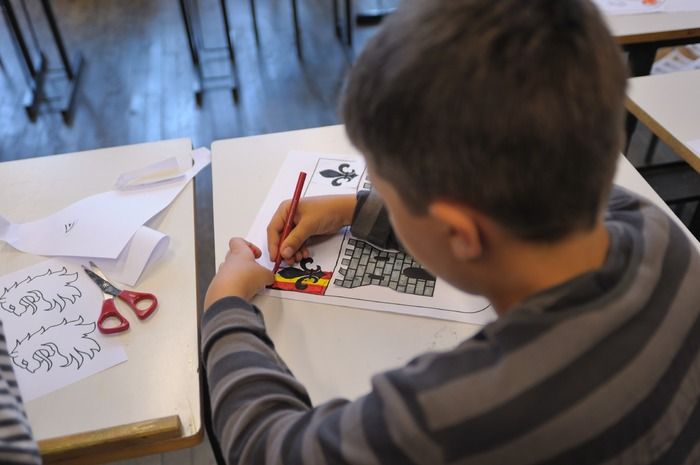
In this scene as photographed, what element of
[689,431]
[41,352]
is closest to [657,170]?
[689,431]

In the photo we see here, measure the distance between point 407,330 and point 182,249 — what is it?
0.39 m

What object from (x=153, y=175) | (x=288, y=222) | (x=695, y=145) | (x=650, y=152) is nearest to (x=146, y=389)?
(x=288, y=222)

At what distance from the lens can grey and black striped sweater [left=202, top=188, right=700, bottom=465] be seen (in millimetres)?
457

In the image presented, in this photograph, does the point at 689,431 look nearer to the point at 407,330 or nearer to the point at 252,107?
the point at 407,330

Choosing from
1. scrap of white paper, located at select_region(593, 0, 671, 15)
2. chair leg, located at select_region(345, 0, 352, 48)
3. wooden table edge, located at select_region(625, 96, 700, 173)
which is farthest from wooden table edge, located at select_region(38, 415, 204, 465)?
chair leg, located at select_region(345, 0, 352, 48)

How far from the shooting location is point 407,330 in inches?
31.2

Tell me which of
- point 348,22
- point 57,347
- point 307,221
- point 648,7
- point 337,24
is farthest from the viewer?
point 337,24

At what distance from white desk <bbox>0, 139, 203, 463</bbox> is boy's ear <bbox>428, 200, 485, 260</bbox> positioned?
1.36ft

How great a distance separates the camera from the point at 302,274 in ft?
2.89

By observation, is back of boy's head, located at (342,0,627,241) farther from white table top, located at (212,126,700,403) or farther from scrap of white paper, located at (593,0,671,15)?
scrap of white paper, located at (593,0,671,15)

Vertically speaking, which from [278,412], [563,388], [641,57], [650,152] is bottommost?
[650,152]

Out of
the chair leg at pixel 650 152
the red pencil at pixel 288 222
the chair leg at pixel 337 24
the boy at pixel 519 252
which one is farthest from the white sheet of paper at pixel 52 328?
the chair leg at pixel 337 24

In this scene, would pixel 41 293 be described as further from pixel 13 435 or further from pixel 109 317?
pixel 13 435

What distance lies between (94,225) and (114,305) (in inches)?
7.6
